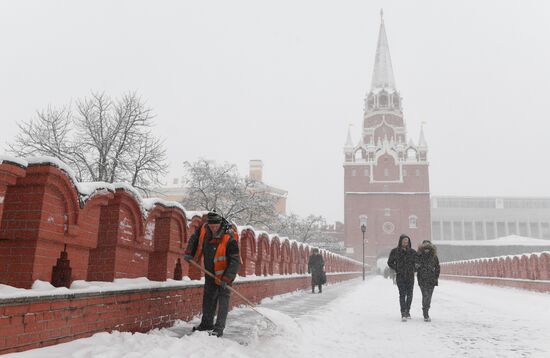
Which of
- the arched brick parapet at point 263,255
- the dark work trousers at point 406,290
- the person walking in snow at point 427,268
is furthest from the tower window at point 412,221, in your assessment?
the dark work trousers at point 406,290

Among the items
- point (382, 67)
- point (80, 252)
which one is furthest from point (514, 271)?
point (382, 67)

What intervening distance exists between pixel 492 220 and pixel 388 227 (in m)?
37.9

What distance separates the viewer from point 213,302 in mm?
6223

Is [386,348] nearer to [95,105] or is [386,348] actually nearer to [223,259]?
[223,259]

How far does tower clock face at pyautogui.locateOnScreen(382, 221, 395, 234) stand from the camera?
66312 millimetres

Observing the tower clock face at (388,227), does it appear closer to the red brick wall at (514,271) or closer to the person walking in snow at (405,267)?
the red brick wall at (514,271)

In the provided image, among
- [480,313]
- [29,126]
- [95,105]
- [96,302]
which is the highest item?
[95,105]

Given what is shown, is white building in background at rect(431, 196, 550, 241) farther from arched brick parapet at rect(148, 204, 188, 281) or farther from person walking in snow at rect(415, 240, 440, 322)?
arched brick parapet at rect(148, 204, 188, 281)

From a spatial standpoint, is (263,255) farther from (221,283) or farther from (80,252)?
(80,252)

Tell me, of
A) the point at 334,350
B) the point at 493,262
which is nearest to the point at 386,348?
the point at 334,350

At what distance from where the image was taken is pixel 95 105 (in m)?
26.6

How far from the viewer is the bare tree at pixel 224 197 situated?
35500mm

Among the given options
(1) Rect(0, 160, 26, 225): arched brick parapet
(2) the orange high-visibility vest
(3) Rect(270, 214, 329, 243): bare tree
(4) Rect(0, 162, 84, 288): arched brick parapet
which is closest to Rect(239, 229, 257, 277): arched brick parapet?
(2) the orange high-visibility vest

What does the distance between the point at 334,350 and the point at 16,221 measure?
3640 millimetres
